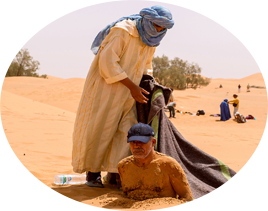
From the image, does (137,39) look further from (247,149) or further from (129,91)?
(247,149)

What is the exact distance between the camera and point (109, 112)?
Result: 12.2ft

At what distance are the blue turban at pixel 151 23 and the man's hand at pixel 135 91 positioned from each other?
506mm

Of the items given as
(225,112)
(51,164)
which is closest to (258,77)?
(225,112)

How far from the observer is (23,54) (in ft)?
149

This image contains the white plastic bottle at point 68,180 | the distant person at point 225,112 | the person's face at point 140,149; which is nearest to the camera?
the person's face at point 140,149

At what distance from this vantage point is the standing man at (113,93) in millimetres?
3586

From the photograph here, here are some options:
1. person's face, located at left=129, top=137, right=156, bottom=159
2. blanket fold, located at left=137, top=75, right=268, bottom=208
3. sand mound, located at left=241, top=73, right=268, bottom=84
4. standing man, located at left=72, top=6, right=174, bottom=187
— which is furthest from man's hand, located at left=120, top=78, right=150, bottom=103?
sand mound, located at left=241, top=73, right=268, bottom=84

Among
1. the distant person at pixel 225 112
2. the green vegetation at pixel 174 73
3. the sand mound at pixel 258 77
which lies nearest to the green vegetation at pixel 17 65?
the green vegetation at pixel 174 73

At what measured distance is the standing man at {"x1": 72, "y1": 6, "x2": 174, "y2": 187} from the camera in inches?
141

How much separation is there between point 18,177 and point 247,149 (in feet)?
19.2

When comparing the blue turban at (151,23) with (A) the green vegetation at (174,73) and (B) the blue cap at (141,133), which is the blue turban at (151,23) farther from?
(A) the green vegetation at (174,73)

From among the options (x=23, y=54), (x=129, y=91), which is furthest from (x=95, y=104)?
(x=23, y=54)

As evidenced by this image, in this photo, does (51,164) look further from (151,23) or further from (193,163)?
(151,23)

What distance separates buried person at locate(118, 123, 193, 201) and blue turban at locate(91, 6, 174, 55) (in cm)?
110
